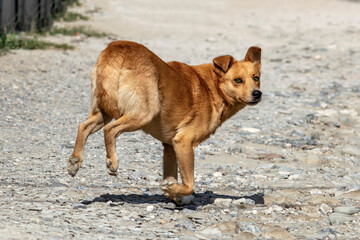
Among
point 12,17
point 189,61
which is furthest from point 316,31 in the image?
point 12,17

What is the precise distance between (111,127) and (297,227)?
1.95 meters

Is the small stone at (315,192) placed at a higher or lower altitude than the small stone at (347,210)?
lower

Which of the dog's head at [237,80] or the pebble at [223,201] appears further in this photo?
the pebble at [223,201]

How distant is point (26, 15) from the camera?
50.6 feet

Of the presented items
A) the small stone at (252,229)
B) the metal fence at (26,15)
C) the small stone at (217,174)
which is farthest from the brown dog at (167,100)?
the metal fence at (26,15)

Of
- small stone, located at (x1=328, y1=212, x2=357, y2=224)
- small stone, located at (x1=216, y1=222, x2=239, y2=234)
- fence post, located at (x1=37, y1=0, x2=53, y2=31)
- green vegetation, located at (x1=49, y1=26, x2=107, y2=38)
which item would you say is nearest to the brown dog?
small stone, located at (x1=216, y1=222, x2=239, y2=234)

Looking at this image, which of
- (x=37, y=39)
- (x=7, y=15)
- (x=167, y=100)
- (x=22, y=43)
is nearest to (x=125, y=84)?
(x=167, y=100)

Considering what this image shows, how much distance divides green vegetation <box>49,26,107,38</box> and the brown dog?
10635 mm

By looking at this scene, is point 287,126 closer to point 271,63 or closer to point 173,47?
point 271,63

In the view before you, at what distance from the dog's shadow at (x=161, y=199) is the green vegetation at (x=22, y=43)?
736cm

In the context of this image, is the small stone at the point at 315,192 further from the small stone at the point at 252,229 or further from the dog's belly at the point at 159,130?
the dog's belly at the point at 159,130

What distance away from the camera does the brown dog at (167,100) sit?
18.5ft

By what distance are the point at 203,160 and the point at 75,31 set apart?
9720 mm

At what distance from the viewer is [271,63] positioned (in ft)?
54.0
